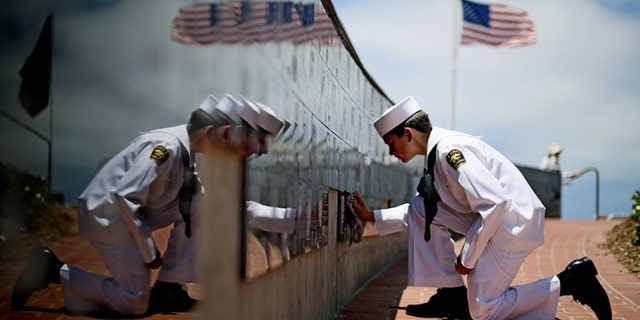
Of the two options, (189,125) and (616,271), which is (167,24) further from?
(616,271)

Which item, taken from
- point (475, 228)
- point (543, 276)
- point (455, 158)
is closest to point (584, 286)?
point (475, 228)

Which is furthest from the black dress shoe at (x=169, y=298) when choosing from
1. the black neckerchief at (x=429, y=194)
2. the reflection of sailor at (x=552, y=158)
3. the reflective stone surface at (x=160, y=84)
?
the reflection of sailor at (x=552, y=158)

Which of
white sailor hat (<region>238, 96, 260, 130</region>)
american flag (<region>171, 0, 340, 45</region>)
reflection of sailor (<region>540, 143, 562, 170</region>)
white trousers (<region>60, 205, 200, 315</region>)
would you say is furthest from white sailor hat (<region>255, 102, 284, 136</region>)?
reflection of sailor (<region>540, 143, 562, 170</region>)

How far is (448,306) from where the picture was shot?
566 centimetres

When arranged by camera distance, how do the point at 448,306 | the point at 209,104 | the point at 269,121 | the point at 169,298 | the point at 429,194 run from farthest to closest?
the point at 448,306
the point at 429,194
the point at 269,121
the point at 209,104
the point at 169,298

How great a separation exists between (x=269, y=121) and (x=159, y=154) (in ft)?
4.02

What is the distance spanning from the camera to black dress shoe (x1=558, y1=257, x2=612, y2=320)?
514 cm

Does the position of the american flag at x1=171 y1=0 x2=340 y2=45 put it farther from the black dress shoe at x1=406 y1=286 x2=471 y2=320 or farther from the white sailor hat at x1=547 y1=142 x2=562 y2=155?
the white sailor hat at x1=547 y1=142 x2=562 y2=155

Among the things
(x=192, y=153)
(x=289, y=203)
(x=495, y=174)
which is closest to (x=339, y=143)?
(x=495, y=174)

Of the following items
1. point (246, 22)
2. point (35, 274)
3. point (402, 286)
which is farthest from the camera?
point (402, 286)

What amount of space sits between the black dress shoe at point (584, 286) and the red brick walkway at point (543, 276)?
58 centimetres

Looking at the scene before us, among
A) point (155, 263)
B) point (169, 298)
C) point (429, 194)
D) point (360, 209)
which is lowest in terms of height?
point (360, 209)

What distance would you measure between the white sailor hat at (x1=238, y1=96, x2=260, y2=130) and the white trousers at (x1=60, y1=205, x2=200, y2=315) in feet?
1.70

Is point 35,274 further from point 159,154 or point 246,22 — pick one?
point 246,22
